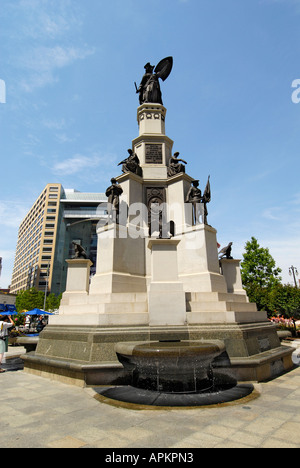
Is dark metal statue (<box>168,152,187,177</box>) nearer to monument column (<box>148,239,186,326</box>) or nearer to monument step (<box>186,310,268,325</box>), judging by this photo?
monument column (<box>148,239,186,326</box>)

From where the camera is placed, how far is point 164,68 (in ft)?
56.9

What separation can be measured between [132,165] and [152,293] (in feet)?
24.6

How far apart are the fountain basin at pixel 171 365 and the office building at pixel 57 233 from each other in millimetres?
84457

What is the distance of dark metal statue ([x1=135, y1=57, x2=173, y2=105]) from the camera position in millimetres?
16203

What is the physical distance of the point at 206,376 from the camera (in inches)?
251

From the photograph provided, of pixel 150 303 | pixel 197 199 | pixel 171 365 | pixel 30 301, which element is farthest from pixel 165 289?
pixel 30 301

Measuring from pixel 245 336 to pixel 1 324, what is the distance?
7.74 m

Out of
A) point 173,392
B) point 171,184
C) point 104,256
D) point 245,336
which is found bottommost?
point 173,392

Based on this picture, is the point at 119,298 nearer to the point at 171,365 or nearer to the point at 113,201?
the point at 171,365

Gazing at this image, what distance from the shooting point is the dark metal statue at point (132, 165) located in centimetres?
1306

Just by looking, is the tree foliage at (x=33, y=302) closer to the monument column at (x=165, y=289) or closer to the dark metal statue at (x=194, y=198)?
the dark metal statue at (x=194, y=198)
